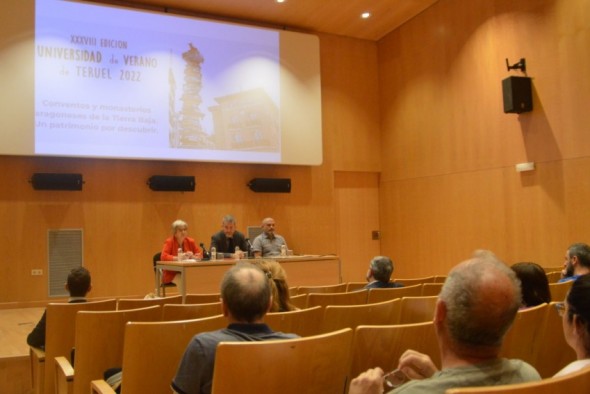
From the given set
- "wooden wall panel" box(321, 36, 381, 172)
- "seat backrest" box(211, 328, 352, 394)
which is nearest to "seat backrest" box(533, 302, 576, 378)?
"seat backrest" box(211, 328, 352, 394)

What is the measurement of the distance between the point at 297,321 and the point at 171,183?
675 cm

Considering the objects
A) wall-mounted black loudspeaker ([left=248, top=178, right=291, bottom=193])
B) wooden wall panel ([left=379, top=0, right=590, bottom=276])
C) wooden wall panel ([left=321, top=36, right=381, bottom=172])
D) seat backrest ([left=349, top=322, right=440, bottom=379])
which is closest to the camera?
seat backrest ([left=349, top=322, right=440, bottom=379])

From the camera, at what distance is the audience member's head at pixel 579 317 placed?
1.54 metres

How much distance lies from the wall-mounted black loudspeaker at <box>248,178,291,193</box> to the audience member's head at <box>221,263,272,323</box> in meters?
7.70

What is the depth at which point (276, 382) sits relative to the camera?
1.71m

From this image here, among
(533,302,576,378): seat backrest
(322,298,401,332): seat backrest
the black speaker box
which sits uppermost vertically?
the black speaker box

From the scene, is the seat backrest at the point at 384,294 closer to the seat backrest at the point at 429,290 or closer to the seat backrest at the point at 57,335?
the seat backrest at the point at 429,290

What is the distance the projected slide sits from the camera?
8.08 metres

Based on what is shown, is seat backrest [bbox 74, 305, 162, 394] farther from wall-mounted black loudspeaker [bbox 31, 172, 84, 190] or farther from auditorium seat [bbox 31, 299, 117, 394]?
wall-mounted black loudspeaker [bbox 31, 172, 84, 190]

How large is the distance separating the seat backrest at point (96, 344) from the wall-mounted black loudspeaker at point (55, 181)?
6.10 meters

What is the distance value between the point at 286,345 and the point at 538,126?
7233 millimetres

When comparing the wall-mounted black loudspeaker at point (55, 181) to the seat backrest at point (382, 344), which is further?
the wall-mounted black loudspeaker at point (55, 181)

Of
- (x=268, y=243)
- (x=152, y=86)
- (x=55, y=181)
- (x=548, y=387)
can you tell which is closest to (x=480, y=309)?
(x=548, y=387)

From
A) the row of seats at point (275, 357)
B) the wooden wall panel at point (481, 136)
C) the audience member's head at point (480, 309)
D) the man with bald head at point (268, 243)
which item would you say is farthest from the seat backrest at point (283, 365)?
the wooden wall panel at point (481, 136)
